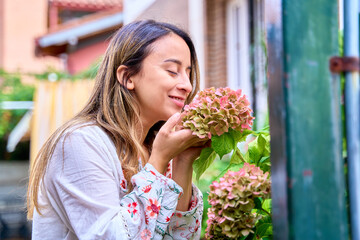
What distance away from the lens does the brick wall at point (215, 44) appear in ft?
19.8

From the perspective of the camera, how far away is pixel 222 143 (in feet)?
4.29

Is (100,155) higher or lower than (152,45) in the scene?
lower

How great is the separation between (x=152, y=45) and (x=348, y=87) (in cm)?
92

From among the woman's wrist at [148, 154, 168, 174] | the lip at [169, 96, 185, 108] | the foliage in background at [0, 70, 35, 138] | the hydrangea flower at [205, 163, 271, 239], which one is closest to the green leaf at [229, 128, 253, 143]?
the hydrangea flower at [205, 163, 271, 239]

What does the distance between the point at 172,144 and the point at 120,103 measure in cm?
38

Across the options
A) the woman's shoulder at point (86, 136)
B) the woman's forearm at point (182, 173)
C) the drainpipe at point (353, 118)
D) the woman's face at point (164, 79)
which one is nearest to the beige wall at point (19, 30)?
the woman's face at point (164, 79)

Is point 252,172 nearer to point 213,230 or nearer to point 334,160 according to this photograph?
point 213,230

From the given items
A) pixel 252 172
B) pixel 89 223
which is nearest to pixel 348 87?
pixel 252 172

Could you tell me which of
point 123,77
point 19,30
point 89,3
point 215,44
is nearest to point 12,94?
point 215,44

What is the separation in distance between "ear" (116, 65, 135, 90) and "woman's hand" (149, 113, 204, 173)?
1.13 ft

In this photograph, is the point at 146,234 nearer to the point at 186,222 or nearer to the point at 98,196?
the point at 98,196

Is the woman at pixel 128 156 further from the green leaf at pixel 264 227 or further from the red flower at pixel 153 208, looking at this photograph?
the green leaf at pixel 264 227

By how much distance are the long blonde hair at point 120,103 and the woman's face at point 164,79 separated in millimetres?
30

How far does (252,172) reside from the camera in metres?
1.24
